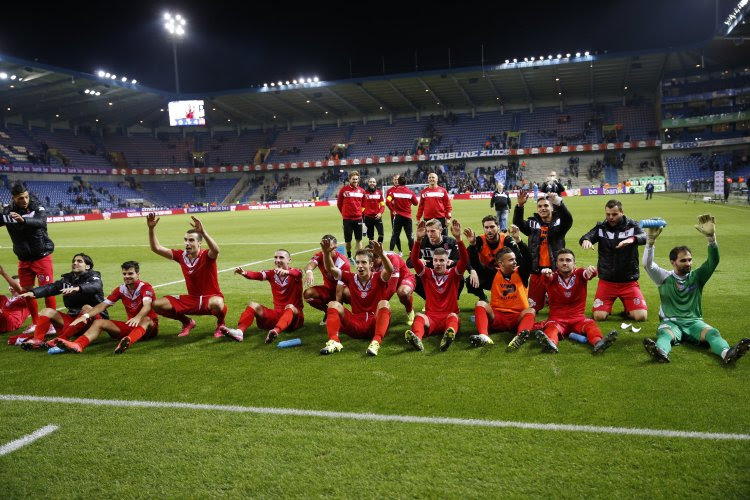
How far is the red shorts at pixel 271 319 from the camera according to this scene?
6656mm

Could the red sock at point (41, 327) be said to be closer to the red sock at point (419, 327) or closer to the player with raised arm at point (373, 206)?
the red sock at point (419, 327)

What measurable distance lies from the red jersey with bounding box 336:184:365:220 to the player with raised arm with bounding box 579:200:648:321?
6.40 m

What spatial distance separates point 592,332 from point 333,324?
2844mm

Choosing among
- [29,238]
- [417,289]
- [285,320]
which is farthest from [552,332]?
[29,238]

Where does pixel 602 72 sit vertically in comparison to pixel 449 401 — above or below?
above

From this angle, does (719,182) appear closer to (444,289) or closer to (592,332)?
(592,332)

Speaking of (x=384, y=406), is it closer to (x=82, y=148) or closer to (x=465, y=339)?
(x=465, y=339)

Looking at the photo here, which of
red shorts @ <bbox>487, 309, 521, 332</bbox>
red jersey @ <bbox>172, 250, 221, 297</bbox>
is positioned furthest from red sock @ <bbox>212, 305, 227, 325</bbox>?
red shorts @ <bbox>487, 309, 521, 332</bbox>

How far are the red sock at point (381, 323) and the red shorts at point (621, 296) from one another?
298 cm

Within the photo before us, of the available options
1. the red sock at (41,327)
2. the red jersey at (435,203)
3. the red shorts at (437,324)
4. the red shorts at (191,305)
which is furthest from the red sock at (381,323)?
the red jersey at (435,203)

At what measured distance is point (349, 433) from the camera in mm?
3695

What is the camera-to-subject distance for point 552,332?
568cm

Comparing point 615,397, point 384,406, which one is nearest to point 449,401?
point 384,406

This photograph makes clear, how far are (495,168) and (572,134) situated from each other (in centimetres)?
951
